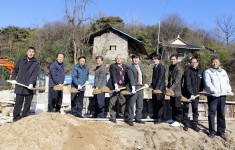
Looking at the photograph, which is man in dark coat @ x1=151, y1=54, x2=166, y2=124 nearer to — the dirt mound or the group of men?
the group of men

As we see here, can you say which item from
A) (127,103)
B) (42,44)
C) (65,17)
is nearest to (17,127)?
(127,103)

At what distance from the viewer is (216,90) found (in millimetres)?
6422

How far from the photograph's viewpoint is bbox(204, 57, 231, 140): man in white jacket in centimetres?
648

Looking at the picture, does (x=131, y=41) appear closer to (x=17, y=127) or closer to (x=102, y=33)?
(x=102, y=33)

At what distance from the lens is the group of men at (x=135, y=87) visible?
6.45 m

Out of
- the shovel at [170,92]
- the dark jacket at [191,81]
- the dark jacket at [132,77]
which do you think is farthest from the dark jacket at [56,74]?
the dark jacket at [191,81]

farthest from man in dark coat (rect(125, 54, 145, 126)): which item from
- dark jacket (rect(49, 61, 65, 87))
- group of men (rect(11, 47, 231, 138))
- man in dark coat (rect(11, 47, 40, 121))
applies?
man in dark coat (rect(11, 47, 40, 121))

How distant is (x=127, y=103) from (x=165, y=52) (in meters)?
24.2

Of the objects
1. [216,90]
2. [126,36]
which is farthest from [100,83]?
[126,36]

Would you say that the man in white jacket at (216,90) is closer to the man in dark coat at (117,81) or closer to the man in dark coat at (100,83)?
the man in dark coat at (117,81)

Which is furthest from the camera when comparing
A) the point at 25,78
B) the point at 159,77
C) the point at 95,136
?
the point at 159,77

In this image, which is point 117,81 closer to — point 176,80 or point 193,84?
point 176,80

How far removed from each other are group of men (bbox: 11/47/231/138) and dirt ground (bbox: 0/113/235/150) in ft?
1.16

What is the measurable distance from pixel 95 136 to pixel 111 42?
69.4ft
